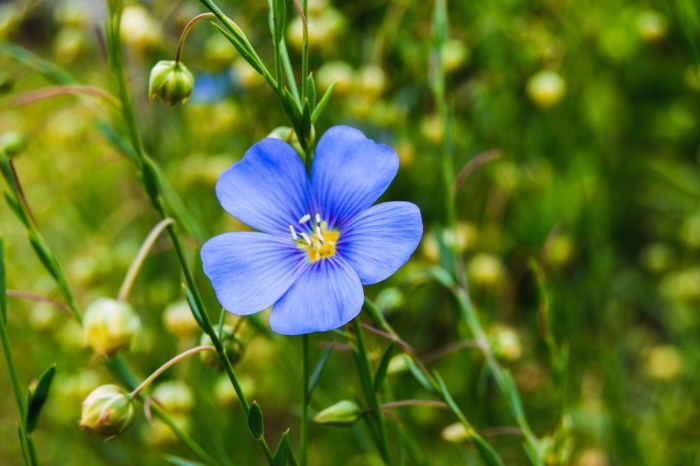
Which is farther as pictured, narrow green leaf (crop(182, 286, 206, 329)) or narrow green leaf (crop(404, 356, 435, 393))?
narrow green leaf (crop(404, 356, 435, 393))

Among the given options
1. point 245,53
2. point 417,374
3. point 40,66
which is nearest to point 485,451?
point 417,374

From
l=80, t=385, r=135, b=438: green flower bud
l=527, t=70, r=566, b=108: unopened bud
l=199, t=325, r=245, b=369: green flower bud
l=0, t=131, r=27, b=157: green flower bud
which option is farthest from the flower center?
l=527, t=70, r=566, b=108: unopened bud

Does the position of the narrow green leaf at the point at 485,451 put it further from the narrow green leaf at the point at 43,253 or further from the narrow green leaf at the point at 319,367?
the narrow green leaf at the point at 43,253

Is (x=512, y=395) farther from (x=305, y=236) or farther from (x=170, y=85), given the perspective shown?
(x=170, y=85)

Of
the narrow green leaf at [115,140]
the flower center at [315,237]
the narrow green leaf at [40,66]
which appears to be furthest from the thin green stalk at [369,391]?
the narrow green leaf at [40,66]

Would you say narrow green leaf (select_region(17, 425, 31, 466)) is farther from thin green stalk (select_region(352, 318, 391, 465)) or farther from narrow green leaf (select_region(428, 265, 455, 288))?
narrow green leaf (select_region(428, 265, 455, 288))

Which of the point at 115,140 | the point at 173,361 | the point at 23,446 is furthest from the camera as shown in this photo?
the point at 115,140

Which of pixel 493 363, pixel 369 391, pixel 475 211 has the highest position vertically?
pixel 369 391
